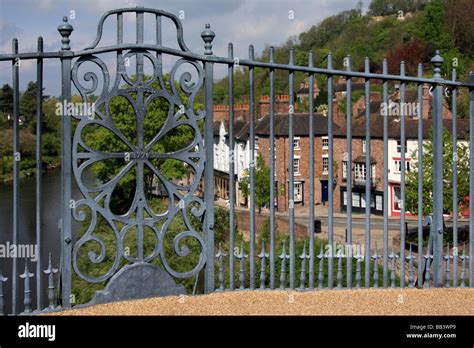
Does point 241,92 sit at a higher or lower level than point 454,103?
higher

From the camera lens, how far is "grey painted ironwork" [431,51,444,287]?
8.13m

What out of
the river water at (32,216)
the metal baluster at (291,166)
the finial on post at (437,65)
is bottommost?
the river water at (32,216)

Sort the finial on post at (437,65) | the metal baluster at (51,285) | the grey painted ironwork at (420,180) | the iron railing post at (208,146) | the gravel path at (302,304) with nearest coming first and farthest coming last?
1. the metal baluster at (51,285)
2. the gravel path at (302,304)
3. the iron railing post at (208,146)
4. the grey painted ironwork at (420,180)
5. the finial on post at (437,65)

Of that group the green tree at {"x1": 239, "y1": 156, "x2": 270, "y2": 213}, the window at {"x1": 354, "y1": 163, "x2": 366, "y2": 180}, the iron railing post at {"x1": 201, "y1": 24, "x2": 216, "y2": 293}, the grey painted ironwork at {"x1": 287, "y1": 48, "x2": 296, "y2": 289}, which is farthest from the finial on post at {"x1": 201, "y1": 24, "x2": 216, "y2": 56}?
the window at {"x1": 354, "y1": 163, "x2": 366, "y2": 180}

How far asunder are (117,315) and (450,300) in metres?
3.85

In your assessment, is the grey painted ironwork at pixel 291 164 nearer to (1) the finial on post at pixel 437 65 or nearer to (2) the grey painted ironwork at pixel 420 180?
(2) the grey painted ironwork at pixel 420 180

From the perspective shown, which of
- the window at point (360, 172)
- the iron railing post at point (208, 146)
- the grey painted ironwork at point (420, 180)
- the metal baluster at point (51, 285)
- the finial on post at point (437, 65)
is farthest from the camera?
the window at point (360, 172)

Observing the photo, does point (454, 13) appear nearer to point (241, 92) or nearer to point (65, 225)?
point (241, 92)

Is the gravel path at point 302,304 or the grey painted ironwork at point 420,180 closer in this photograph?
the gravel path at point 302,304

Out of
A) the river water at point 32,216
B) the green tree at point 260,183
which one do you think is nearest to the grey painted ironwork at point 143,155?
the river water at point 32,216

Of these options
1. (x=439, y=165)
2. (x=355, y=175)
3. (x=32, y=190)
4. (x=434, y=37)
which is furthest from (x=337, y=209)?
(x=434, y=37)

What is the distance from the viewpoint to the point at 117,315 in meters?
6.83

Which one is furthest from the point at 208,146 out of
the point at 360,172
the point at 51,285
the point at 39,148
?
the point at 360,172

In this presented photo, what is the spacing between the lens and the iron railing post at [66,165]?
6738 millimetres
